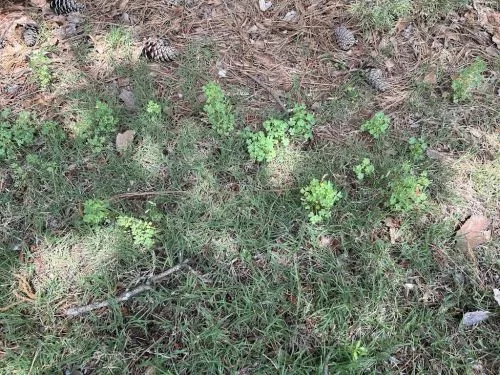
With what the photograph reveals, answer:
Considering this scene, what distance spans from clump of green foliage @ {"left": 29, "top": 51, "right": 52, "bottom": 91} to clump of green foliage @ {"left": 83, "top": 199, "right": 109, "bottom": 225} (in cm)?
103

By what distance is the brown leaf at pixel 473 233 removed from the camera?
98.3 inches

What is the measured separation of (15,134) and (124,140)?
0.67m

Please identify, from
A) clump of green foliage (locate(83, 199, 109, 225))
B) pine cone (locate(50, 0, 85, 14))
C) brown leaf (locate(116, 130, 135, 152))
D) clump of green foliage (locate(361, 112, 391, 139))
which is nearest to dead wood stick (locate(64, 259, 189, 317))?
clump of green foliage (locate(83, 199, 109, 225))

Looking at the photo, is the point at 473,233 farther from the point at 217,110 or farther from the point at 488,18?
the point at 488,18

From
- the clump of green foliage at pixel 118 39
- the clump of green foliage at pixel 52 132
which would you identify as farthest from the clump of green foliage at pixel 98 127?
the clump of green foliage at pixel 118 39

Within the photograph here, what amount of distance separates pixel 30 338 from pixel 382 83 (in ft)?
8.50

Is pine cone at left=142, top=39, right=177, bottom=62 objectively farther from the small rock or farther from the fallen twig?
the small rock

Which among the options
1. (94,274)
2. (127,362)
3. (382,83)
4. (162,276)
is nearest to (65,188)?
(94,274)

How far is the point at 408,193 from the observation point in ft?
8.19

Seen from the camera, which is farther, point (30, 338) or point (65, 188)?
point (65, 188)

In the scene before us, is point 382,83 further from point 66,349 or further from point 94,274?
point 66,349

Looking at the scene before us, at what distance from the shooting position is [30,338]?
7.43ft

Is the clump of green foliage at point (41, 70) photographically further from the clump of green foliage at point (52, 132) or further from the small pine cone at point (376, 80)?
the small pine cone at point (376, 80)

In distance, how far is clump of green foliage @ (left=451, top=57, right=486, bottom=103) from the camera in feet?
9.32
